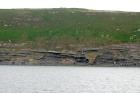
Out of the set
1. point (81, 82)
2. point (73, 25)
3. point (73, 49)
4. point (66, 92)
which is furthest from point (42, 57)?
point (66, 92)

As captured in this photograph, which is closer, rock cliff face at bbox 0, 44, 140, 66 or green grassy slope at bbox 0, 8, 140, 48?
rock cliff face at bbox 0, 44, 140, 66

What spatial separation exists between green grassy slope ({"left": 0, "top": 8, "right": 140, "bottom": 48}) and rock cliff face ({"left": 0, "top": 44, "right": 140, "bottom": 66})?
21.9 feet

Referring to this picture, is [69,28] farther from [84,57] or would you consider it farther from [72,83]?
[72,83]

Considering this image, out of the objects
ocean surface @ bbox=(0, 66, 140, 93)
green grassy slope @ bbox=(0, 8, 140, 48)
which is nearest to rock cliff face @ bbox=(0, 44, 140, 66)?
green grassy slope @ bbox=(0, 8, 140, 48)

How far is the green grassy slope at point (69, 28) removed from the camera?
512 ft

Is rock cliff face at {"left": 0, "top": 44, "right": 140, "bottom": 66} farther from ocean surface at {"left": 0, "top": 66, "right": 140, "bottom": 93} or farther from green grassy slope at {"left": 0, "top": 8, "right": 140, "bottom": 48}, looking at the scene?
ocean surface at {"left": 0, "top": 66, "right": 140, "bottom": 93}

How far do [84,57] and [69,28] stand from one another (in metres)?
25.7

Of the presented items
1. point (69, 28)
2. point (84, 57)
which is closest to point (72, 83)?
point (84, 57)

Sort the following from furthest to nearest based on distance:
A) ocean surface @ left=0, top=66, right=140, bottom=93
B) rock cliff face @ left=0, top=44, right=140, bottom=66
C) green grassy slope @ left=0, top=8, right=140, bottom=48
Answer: green grassy slope @ left=0, top=8, right=140, bottom=48 < rock cliff face @ left=0, top=44, right=140, bottom=66 < ocean surface @ left=0, top=66, right=140, bottom=93

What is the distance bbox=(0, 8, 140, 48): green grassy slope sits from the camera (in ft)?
512

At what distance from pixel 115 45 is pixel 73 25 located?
27200mm

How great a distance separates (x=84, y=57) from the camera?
14350 centimetres

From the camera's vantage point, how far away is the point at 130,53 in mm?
143000

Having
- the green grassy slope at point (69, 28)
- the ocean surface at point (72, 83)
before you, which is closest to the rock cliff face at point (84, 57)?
the green grassy slope at point (69, 28)
